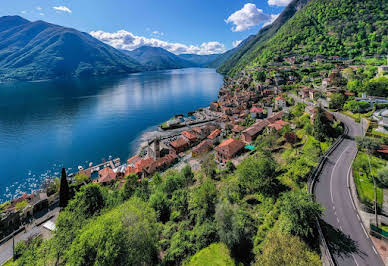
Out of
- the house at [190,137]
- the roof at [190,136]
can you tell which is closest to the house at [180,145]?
the house at [190,137]

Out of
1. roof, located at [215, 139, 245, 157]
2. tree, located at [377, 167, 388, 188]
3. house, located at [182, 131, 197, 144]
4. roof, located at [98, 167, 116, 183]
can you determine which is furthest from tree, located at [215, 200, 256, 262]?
house, located at [182, 131, 197, 144]

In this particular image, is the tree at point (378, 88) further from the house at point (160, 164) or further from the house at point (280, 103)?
the house at point (160, 164)

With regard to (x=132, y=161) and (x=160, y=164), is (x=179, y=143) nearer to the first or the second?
(x=160, y=164)

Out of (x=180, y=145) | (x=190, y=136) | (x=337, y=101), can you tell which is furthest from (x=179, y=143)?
(x=337, y=101)

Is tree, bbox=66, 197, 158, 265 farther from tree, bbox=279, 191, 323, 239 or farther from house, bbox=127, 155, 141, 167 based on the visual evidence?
house, bbox=127, 155, 141, 167

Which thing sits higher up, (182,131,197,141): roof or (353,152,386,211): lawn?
(353,152,386,211): lawn

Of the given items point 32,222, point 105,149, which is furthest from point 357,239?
point 105,149
